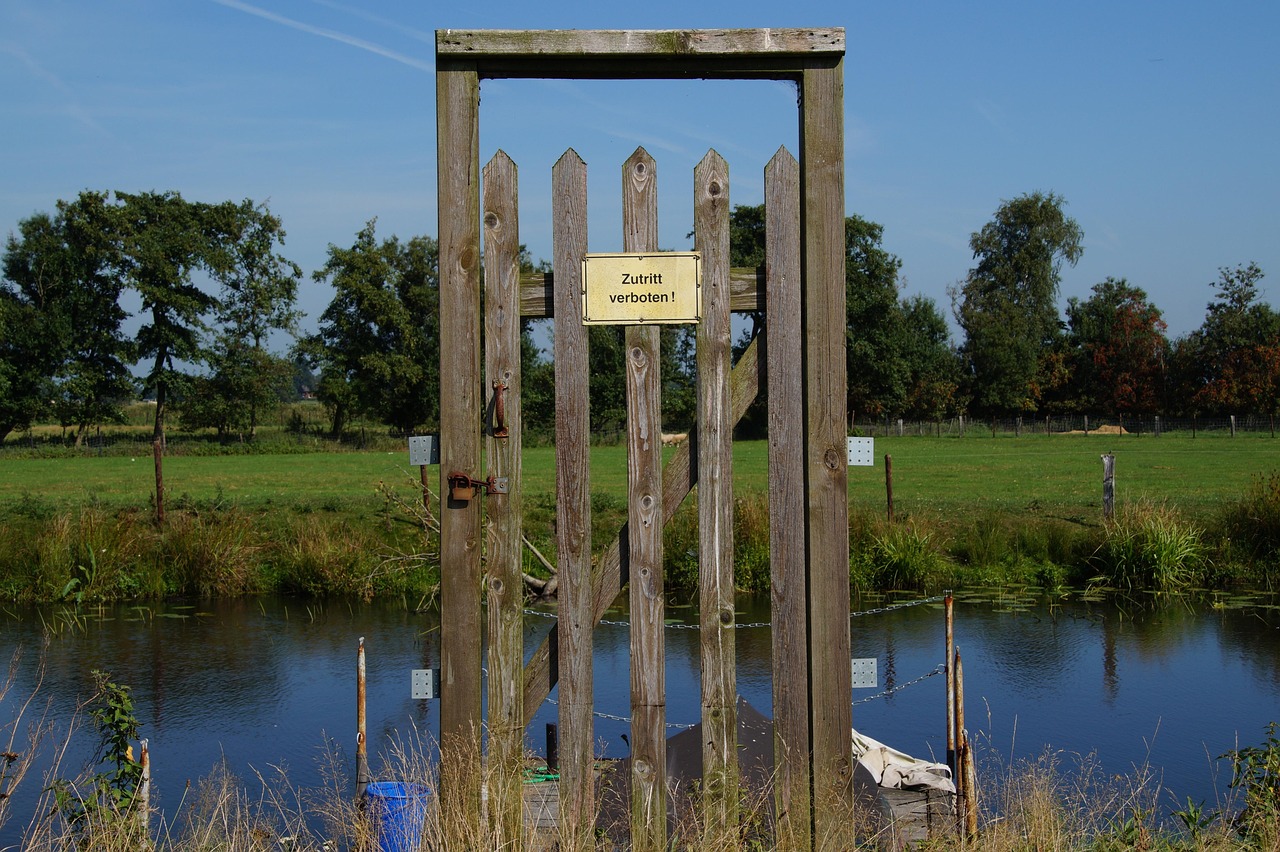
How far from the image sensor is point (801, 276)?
377cm

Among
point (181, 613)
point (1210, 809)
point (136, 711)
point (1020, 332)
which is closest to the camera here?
point (1210, 809)

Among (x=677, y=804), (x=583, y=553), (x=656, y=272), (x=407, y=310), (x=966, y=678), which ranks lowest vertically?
(x=966, y=678)

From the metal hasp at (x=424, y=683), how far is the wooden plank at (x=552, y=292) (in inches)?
49.7

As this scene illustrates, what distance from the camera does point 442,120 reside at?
374cm

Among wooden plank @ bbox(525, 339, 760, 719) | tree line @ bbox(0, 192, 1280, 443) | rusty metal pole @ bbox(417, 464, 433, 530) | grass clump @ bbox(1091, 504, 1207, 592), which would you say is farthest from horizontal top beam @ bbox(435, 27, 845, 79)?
tree line @ bbox(0, 192, 1280, 443)

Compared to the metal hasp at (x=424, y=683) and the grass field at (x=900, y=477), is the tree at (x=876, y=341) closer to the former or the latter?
the grass field at (x=900, y=477)

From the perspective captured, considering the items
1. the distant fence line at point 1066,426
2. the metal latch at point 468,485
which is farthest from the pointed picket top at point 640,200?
the distant fence line at point 1066,426

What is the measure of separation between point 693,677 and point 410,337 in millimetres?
51703

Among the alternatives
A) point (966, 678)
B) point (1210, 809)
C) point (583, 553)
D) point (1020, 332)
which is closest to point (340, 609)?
point (966, 678)

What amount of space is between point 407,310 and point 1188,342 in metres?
42.5

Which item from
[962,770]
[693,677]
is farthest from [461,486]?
[693,677]

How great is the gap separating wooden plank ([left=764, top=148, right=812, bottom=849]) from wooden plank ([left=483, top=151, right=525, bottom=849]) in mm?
819

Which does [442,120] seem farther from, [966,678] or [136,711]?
[966,678]

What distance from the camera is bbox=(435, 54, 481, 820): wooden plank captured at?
3.75 m
